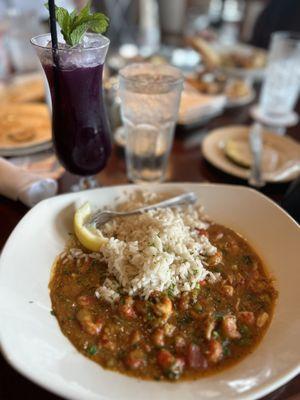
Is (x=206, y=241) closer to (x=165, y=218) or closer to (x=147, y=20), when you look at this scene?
(x=165, y=218)

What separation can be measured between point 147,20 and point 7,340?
4.34m

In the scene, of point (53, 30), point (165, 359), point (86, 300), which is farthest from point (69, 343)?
point (53, 30)

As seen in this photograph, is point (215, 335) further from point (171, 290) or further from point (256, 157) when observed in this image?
point (256, 157)

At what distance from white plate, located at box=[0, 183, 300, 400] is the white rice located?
0.62ft

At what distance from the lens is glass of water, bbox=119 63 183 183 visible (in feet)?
5.79

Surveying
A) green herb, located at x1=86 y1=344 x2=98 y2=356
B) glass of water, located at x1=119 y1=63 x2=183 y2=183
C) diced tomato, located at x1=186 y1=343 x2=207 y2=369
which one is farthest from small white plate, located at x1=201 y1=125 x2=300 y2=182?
green herb, located at x1=86 y1=344 x2=98 y2=356

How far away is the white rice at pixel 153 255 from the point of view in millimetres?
1268

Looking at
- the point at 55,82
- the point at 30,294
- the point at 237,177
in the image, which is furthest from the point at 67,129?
the point at 237,177

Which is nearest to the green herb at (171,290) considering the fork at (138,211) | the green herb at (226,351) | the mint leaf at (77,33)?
the green herb at (226,351)

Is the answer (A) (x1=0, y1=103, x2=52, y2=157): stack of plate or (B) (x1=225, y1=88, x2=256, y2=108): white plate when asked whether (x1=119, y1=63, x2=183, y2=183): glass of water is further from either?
(B) (x1=225, y1=88, x2=256, y2=108): white plate

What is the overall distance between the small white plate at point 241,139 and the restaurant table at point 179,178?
51 millimetres

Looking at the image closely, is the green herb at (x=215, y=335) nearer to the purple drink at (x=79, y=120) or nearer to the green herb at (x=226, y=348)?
the green herb at (x=226, y=348)

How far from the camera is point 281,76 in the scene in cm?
271

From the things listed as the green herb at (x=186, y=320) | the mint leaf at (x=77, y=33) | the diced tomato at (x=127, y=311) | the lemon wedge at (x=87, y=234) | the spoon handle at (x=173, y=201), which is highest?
the mint leaf at (x=77, y=33)
